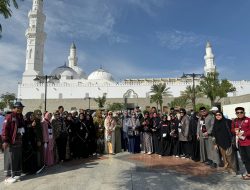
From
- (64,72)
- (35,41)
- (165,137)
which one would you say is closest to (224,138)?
(165,137)

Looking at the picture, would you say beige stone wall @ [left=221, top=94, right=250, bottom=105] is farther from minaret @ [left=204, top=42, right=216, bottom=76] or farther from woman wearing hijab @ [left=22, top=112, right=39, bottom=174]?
woman wearing hijab @ [left=22, top=112, right=39, bottom=174]

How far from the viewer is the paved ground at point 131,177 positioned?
546 centimetres

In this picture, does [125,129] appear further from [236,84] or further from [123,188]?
[236,84]

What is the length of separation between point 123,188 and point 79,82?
6055 centimetres

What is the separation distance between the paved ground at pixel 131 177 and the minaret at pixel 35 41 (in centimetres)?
5216

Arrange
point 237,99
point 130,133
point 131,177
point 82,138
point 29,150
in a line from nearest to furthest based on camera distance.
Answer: point 131,177 → point 29,150 → point 82,138 → point 130,133 → point 237,99

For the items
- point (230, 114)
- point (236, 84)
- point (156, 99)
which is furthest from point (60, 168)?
point (236, 84)

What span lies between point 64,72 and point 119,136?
2339 inches

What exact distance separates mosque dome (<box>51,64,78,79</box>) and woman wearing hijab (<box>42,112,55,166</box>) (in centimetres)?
6052

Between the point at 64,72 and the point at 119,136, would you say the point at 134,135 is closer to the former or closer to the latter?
the point at 119,136

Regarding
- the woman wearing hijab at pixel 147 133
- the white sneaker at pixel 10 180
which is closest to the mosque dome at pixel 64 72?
the woman wearing hijab at pixel 147 133

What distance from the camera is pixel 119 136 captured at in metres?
10.4

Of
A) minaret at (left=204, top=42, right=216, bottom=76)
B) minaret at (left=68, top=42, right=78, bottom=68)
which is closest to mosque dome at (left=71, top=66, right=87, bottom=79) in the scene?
minaret at (left=68, top=42, right=78, bottom=68)

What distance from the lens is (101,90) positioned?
203ft
